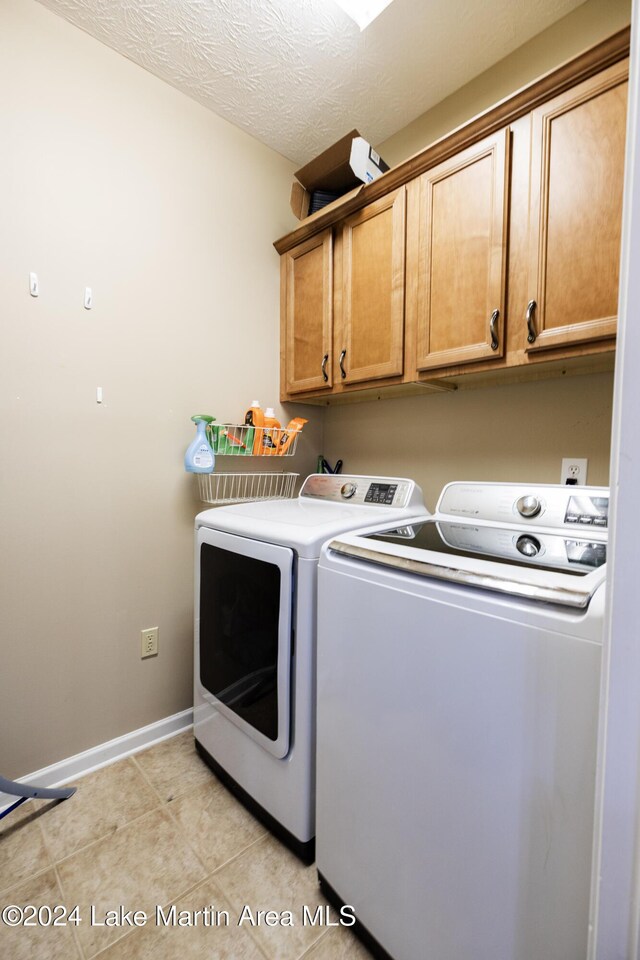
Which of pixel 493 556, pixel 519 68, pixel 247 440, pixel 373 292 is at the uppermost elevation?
pixel 519 68

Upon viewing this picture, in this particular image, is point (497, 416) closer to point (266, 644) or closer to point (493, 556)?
point (493, 556)

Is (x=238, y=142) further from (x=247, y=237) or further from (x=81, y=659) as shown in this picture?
(x=81, y=659)

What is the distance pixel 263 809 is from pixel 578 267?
193cm

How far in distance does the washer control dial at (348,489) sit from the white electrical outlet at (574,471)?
795 mm

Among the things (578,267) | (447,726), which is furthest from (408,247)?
(447,726)

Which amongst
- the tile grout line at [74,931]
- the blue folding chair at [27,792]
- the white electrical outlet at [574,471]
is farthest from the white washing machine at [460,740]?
the blue folding chair at [27,792]

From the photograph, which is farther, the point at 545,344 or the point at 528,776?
the point at 545,344

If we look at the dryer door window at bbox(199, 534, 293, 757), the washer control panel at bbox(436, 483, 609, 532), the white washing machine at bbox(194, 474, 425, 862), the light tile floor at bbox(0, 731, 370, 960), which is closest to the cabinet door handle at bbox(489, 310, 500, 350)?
the washer control panel at bbox(436, 483, 609, 532)

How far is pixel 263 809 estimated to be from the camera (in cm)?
133

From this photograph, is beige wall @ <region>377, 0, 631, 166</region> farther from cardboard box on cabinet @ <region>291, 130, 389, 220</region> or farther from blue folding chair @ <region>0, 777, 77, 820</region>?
blue folding chair @ <region>0, 777, 77, 820</region>

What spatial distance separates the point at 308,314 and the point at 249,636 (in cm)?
149

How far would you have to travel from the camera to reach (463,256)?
142 centimetres

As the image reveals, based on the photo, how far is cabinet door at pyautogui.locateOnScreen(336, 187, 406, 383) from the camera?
1.62 m

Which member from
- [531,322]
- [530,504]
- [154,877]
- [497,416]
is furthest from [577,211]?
[154,877]
